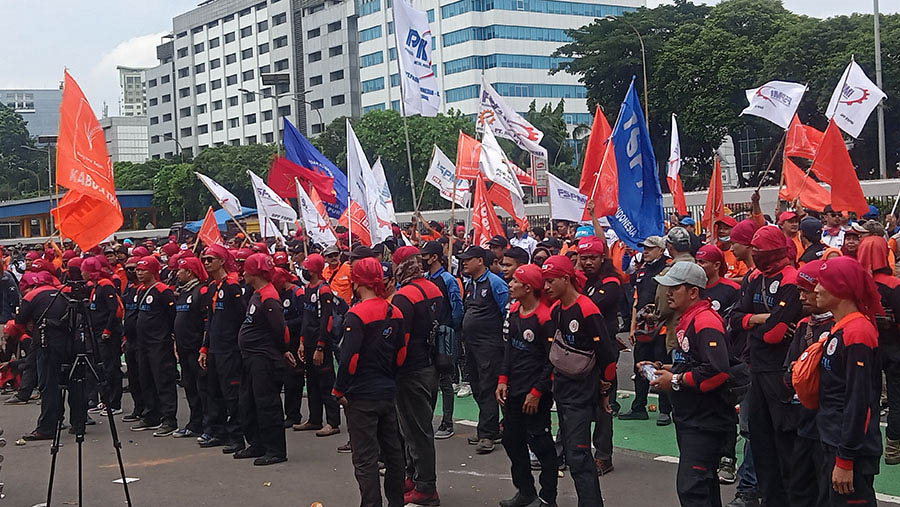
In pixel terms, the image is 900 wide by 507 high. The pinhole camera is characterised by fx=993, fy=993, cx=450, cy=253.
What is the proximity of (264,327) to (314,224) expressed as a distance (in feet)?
19.4

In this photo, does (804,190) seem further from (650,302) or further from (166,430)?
(166,430)

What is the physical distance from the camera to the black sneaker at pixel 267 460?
9.38 meters

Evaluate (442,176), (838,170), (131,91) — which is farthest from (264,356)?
(131,91)

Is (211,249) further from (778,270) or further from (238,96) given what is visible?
(238,96)

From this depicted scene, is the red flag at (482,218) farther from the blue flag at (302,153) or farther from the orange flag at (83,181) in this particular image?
the orange flag at (83,181)

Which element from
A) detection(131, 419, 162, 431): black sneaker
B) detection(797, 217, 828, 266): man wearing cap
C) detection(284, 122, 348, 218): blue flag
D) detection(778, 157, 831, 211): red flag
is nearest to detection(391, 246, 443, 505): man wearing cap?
detection(797, 217, 828, 266): man wearing cap

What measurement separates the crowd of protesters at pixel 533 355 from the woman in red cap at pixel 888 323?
2 cm

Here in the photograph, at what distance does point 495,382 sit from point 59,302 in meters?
4.98

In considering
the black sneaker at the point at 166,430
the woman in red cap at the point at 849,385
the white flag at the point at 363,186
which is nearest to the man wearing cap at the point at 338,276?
the white flag at the point at 363,186

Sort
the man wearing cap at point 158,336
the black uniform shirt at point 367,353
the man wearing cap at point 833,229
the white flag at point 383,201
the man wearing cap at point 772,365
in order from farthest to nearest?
the white flag at point 383,201
the man wearing cap at point 833,229
the man wearing cap at point 158,336
the black uniform shirt at point 367,353
the man wearing cap at point 772,365

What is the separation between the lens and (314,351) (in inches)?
425

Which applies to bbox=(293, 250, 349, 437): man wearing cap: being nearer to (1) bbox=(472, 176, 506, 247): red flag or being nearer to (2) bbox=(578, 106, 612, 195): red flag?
(2) bbox=(578, 106, 612, 195): red flag

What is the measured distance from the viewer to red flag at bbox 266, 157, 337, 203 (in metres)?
16.1

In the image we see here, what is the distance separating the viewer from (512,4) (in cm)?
8112
